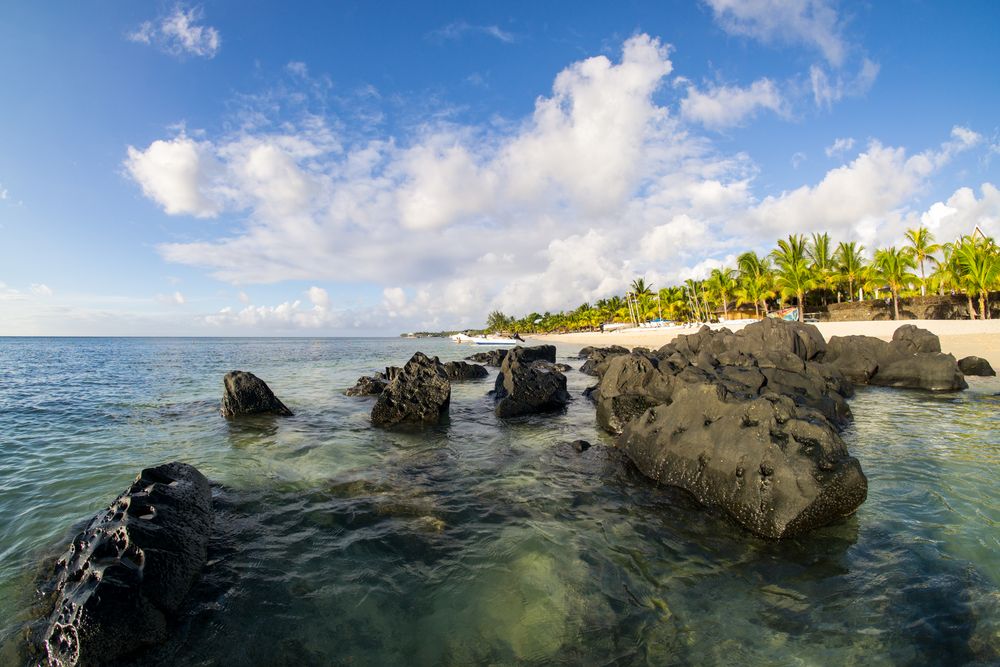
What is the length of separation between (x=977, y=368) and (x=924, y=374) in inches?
273

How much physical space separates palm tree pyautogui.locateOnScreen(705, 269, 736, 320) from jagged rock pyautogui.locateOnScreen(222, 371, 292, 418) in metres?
76.9

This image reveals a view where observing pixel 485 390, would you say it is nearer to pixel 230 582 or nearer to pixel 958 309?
pixel 230 582

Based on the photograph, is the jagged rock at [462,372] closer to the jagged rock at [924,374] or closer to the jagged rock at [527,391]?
the jagged rock at [527,391]

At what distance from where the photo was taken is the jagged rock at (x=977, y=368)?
21.9 meters

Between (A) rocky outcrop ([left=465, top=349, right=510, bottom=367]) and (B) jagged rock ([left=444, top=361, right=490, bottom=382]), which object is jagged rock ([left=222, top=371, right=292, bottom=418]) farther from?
(A) rocky outcrop ([left=465, top=349, right=510, bottom=367])

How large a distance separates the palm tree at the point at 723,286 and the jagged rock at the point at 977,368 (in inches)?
2194

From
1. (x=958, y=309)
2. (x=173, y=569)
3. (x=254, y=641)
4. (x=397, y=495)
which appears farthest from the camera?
(x=958, y=309)

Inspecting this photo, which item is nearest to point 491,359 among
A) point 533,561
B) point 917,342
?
point 917,342

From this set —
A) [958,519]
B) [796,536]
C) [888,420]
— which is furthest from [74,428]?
[888,420]

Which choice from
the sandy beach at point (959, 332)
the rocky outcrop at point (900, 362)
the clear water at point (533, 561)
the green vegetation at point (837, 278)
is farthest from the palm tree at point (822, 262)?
the clear water at point (533, 561)

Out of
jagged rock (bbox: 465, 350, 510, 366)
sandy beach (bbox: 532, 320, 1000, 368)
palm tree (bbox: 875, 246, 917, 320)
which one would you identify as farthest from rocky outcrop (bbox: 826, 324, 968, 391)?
palm tree (bbox: 875, 246, 917, 320)

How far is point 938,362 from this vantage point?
60.3 ft

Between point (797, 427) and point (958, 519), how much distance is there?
2.43m

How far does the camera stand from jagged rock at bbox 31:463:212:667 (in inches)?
153
